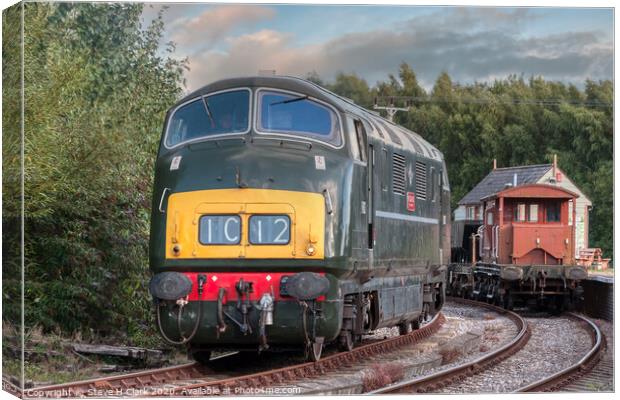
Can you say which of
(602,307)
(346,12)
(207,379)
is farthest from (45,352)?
(602,307)

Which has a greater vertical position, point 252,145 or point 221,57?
point 221,57

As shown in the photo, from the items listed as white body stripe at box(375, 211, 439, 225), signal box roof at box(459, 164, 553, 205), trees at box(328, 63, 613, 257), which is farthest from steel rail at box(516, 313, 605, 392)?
signal box roof at box(459, 164, 553, 205)

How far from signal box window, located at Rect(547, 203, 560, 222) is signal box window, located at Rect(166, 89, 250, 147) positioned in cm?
1239

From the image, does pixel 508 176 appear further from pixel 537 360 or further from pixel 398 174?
pixel 537 360

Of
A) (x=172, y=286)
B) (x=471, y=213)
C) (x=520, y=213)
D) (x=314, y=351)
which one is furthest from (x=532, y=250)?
(x=172, y=286)

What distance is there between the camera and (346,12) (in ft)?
35.8

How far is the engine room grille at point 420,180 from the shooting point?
15.1 meters

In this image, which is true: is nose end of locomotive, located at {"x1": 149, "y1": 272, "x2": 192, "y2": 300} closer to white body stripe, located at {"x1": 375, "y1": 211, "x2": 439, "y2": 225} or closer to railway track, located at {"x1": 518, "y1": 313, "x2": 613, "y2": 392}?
white body stripe, located at {"x1": 375, "y1": 211, "x2": 439, "y2": 225}

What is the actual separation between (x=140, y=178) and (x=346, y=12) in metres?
4.80

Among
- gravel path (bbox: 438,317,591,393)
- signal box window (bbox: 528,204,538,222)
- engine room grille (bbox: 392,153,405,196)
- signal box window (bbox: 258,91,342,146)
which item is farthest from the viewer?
signal box window (bbox: 528,204,538,222)

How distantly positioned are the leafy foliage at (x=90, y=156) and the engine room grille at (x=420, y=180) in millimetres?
3668

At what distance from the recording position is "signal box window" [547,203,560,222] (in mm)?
22600

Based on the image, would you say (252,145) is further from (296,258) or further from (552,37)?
(552,37)

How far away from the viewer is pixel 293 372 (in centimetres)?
1137
